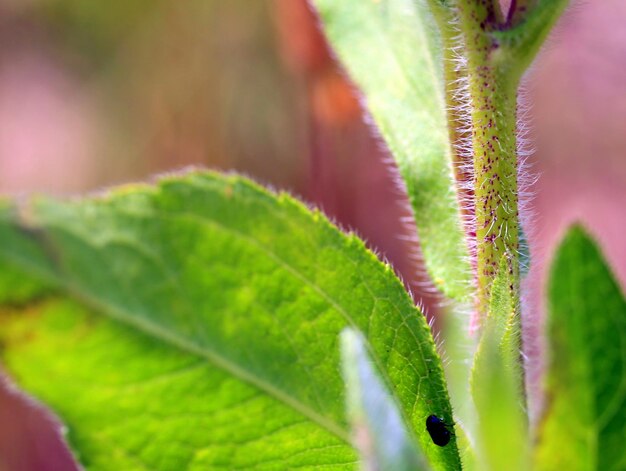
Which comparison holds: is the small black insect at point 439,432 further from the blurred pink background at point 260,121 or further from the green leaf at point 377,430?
the blurred pink background at point 260,121

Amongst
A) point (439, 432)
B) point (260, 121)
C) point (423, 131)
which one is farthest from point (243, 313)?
point (260, 121)

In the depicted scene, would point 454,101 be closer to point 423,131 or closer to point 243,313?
point 423,131

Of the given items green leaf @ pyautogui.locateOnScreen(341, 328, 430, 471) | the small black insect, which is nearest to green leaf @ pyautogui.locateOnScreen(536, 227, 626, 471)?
green leaf @ pyautogui.locateOnScreen(341, 328, 430, 471)

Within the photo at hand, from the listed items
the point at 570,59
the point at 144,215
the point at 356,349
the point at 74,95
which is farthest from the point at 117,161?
the point at 356,349

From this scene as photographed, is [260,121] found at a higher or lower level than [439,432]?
higher

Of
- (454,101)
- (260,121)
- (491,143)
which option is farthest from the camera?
(260,121)

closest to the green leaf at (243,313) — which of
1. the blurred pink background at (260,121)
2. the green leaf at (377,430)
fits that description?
the green leaf at (377,430)

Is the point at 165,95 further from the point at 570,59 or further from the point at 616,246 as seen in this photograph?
the point at 616,246
